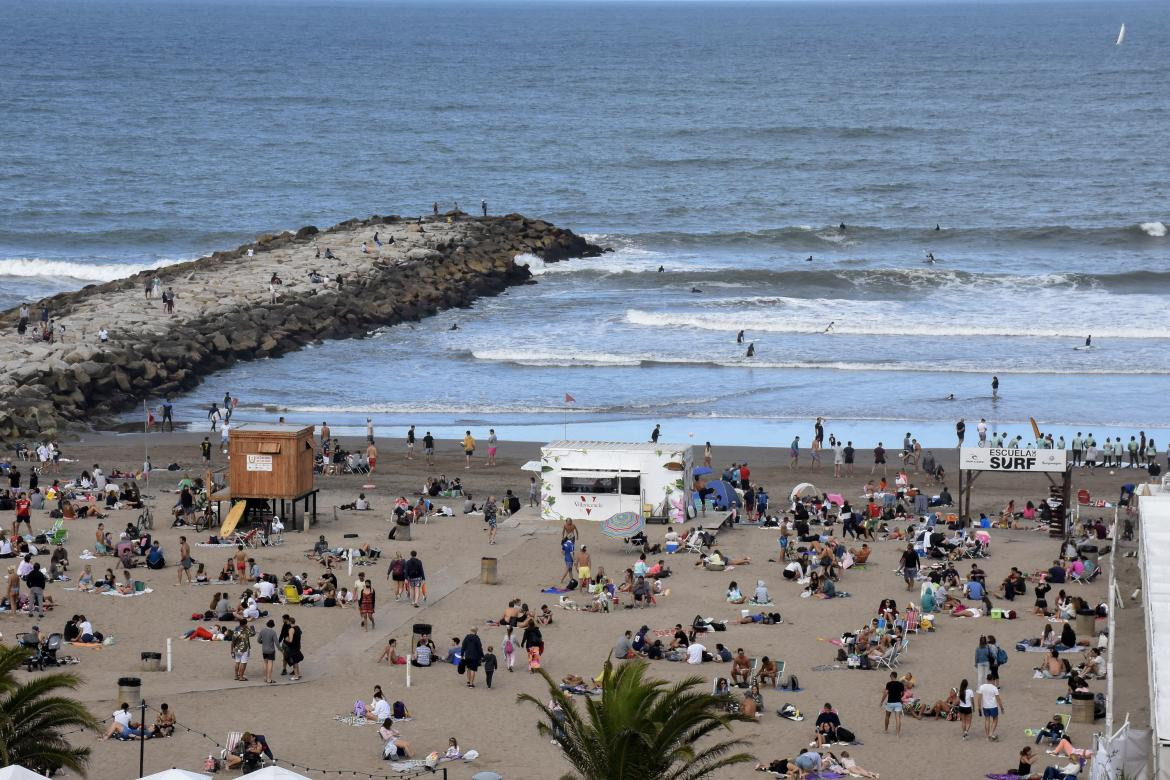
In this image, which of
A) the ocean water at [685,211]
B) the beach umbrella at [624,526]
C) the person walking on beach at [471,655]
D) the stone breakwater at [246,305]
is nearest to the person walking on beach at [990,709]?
the person walking on beach at [471,655]

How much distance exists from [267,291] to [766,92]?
279 feet

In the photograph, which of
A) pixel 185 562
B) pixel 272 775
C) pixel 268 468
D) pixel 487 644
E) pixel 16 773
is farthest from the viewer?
pixel 268 468

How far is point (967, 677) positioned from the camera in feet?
80.4

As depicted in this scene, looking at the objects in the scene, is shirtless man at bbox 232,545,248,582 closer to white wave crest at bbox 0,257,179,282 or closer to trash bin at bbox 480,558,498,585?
trash bin at bbox 480,558,498,585

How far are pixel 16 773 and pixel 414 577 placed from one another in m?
11.8

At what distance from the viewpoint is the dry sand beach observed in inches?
851

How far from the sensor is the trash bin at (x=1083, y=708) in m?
22.0

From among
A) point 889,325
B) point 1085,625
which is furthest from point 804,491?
point 889,325

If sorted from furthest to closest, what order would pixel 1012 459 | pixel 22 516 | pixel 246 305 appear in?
1. pixel 246 305
2. pixel 1012 459
3. pixel 22 516

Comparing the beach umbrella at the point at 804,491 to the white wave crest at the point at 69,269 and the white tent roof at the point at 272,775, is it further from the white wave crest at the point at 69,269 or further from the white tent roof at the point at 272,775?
the white wave crest at the point at 69,269

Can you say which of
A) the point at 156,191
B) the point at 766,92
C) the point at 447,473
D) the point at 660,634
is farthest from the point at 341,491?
the point at 766,92

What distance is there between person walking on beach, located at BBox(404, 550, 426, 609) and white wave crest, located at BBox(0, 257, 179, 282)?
45833 mm

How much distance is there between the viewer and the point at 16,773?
16.9 meters

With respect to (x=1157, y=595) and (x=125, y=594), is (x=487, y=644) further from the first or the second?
(x=1157, y=595)
